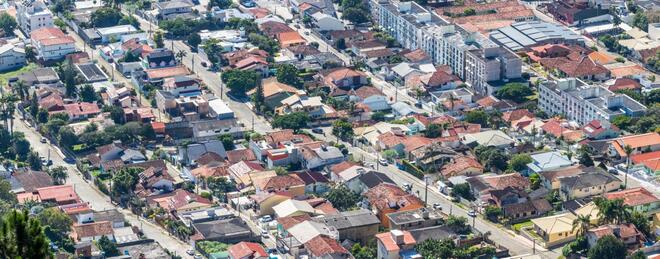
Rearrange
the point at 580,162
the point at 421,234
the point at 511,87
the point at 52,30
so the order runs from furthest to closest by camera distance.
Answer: the point at 52,30
the point at 511,87
the point at 580,162
the point at 421,234

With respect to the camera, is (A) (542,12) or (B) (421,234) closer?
(B) (421,234)

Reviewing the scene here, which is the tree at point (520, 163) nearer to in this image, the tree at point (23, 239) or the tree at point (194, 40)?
the tree at point (194, 40)

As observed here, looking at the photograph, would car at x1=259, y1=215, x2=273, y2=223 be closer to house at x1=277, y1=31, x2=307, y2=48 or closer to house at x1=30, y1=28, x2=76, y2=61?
house at x1=277, y1=31, x2=307, y2=48

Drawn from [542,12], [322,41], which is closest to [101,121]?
[322,41]

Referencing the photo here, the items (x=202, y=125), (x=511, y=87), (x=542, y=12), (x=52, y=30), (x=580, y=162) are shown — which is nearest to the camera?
(x=580, y=162)

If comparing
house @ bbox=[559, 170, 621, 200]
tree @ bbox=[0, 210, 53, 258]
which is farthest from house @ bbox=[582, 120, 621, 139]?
tree @ bbox=[0, 210, 53, 258]

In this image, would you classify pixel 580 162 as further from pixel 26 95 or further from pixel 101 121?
pixel 26 95
